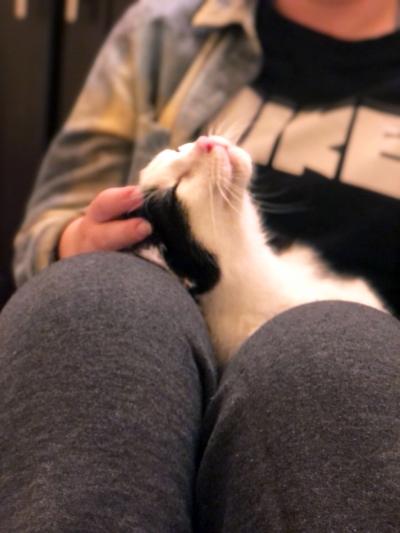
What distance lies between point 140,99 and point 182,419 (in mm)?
326

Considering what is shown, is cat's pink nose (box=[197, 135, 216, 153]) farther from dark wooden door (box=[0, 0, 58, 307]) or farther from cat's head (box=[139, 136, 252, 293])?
dark wooden door (box=[0, 0, 58, 307])

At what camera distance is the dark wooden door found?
1102 millimetres

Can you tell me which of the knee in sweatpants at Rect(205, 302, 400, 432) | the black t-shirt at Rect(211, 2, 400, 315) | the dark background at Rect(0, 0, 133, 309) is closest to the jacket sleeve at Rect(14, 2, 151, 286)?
the black t-shirt at Rect(211, 2, 400, 315)

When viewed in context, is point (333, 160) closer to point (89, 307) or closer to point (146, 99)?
point (146, 99)

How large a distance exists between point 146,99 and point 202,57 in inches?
4.2

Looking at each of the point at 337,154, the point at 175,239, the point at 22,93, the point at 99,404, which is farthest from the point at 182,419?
the point at 22,93

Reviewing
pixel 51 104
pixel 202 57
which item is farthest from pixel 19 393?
pixel 51 104

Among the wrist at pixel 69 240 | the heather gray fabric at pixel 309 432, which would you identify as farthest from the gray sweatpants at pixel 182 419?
the wrist at pixel 69 240

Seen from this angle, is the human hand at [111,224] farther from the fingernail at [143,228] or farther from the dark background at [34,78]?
the dark background at [34,78]

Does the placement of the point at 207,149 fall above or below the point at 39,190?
above

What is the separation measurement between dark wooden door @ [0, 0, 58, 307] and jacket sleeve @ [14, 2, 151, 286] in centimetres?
36

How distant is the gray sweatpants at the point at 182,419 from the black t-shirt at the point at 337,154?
15 cm

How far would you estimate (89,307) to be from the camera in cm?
44

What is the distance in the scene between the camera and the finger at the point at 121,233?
521 mm
